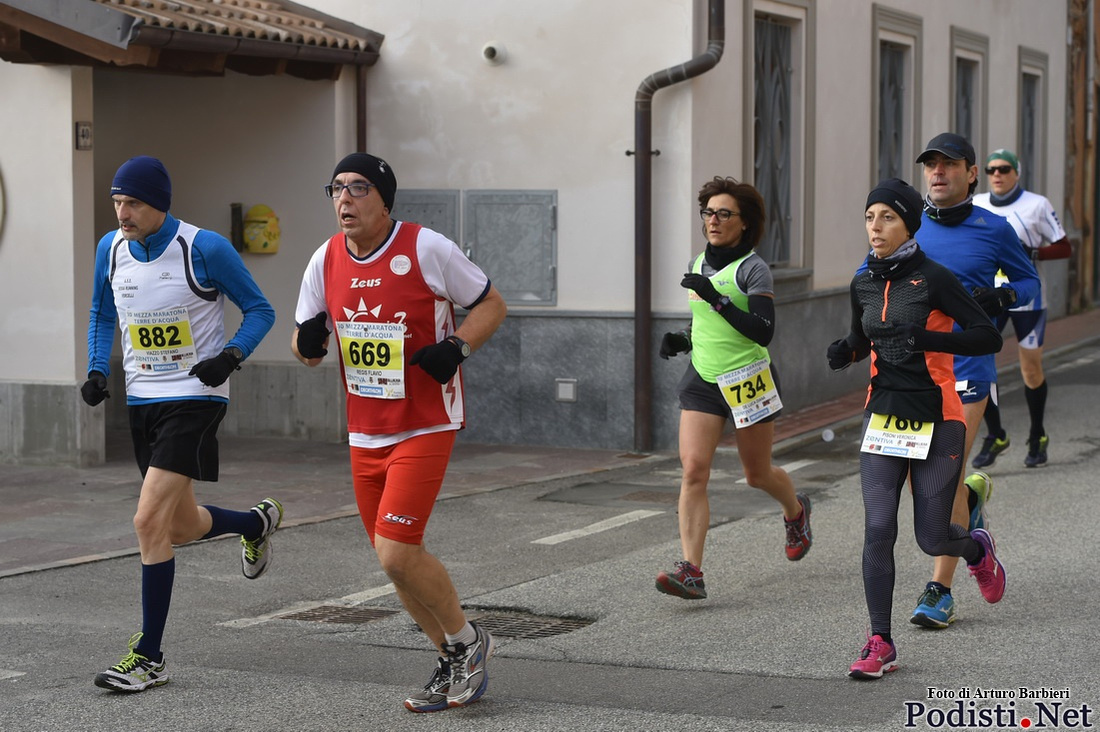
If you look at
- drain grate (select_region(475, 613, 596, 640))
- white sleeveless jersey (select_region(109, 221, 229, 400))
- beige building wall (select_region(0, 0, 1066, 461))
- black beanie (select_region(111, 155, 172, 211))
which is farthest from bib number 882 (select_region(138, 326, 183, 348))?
beige building wall (select_region(0, 0, 1066, 461))

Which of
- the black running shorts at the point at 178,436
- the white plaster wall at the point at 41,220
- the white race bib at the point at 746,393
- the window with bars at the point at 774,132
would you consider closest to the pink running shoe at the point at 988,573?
the white race bib at the point at 746,393

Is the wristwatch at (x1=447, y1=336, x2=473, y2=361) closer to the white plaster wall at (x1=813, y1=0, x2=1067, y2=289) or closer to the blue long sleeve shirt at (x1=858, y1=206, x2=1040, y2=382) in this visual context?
the blue long sleeve shirt at (x1=858, y1=206, x2=1040, y2=382)

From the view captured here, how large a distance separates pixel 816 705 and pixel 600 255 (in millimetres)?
7418

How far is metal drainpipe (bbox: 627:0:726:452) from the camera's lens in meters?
12.0

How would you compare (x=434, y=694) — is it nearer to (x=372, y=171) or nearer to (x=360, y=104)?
(x=372, y=171)

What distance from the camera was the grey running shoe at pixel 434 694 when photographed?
5.43 meters

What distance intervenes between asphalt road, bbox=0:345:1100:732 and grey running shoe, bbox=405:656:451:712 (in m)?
0.04

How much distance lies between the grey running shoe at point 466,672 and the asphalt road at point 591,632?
55mm

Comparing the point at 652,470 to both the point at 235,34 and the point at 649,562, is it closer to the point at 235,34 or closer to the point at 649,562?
the point at 649,562

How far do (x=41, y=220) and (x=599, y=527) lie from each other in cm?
483

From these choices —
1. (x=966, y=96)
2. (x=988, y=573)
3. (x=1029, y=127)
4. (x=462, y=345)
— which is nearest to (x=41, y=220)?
(x=462, y=345)

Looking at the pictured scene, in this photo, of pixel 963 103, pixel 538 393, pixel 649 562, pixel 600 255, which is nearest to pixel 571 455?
pixel 538 393

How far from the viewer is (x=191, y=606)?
7371mm

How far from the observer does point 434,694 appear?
546 cm
